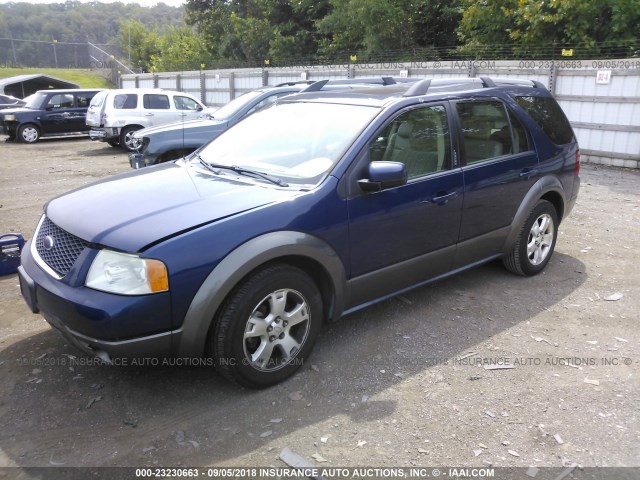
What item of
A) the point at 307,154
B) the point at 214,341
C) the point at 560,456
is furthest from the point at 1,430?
the point at 560,456

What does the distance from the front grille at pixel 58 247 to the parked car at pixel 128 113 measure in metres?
11.9

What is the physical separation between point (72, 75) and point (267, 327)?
1719 inches

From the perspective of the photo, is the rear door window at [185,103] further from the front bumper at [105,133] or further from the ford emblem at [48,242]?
the ford emblem at [48,242]

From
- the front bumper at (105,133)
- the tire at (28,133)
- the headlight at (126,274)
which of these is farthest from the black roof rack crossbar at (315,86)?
the tire at (28,133)

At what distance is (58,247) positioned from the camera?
3264 millimetres

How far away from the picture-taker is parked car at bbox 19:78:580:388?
295 centimetres

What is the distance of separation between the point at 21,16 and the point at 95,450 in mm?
83197

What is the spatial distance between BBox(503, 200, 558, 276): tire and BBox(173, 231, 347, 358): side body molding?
243 centimetres

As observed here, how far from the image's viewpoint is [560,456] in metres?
2.85

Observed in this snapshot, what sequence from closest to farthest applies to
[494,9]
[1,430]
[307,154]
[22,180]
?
[1,430] → [307,154] → [22,180] → [494,9]

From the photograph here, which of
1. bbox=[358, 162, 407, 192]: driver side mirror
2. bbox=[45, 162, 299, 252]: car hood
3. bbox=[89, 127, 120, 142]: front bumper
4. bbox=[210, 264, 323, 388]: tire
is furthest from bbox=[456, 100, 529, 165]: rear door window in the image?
bbox=[89, 127, 120, 142]: front bumper

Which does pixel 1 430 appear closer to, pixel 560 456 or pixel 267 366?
pixel 267 366

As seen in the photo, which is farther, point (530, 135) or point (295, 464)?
point (530, 135)

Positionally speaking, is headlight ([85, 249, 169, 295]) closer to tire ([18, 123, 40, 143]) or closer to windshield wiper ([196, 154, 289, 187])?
windshield wiper ([196, 154, 289, 187])
